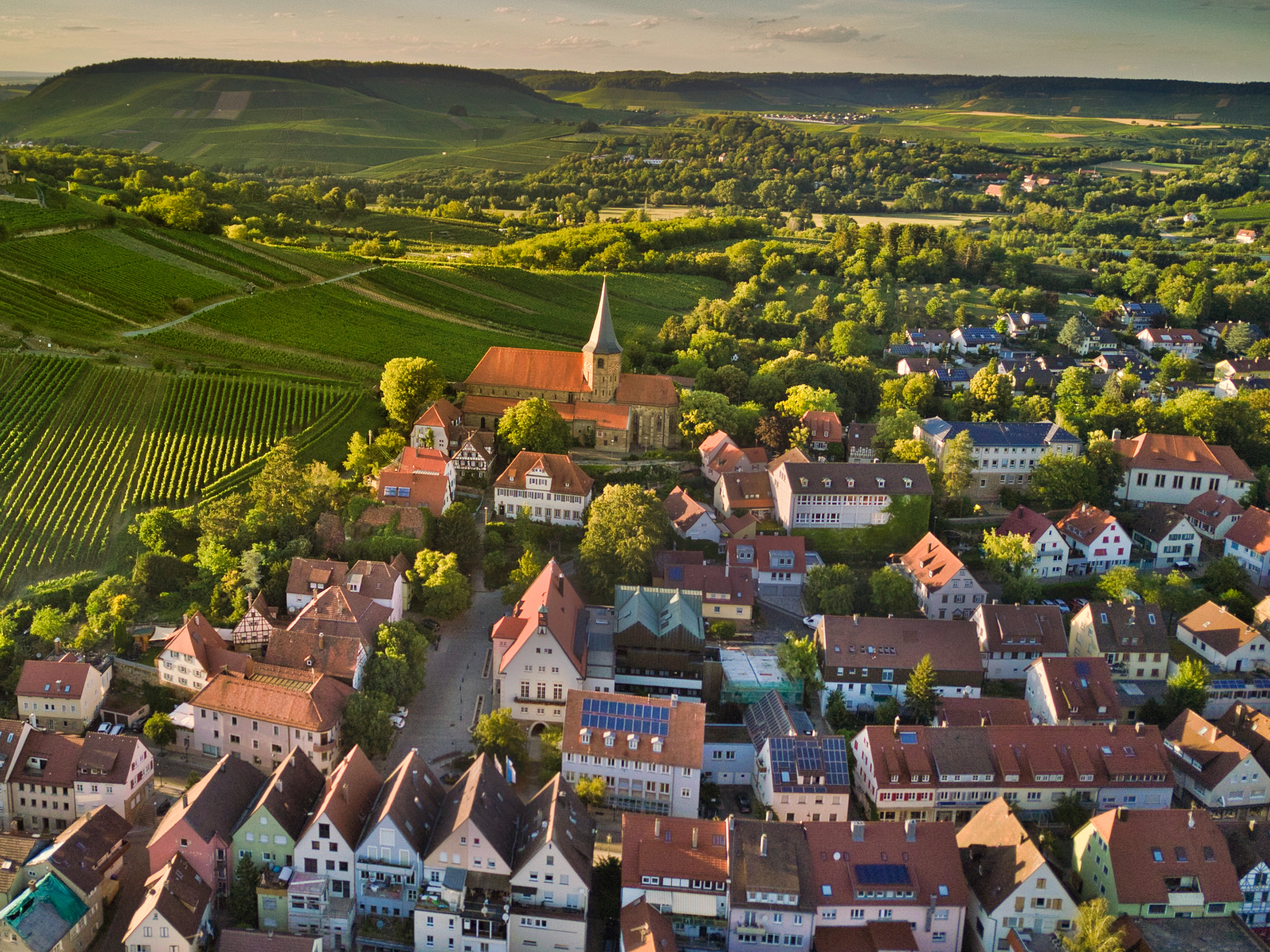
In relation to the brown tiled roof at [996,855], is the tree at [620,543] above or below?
above

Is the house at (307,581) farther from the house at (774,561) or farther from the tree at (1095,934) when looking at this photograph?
the tree at (1095,934)

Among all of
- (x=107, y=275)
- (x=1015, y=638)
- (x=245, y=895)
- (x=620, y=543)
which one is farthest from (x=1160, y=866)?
(x=107, y=275)

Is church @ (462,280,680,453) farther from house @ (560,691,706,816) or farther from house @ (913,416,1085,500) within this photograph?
house @ (560,691,706,816)

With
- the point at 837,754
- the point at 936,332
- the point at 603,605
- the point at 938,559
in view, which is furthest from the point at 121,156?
the point at 837,754

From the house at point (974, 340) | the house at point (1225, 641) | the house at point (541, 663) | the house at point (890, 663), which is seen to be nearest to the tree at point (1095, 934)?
the house at point (890, 663)

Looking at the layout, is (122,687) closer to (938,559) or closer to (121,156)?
(938,559)
